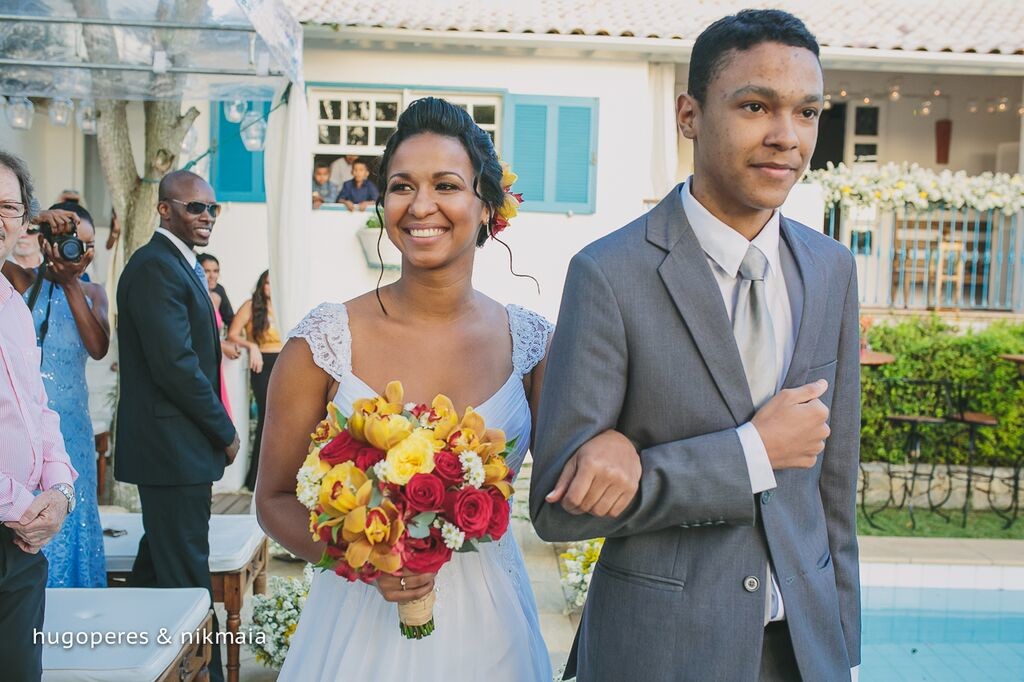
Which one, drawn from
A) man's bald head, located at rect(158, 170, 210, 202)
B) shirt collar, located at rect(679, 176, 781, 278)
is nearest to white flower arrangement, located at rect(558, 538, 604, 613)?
man's bald head, located at rect(158, 170, 210, 202)

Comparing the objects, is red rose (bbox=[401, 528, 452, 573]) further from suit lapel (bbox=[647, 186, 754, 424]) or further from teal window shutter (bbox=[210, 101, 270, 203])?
teal window shutter (bbox=[210, 101, 270, 203])

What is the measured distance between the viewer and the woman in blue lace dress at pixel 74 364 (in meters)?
4.21

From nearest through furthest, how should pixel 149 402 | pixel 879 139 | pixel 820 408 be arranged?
pixel 820 408 → pixel 149 402 → pixel 879 139

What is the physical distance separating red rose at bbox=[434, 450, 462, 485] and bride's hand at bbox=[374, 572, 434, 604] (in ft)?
0.74

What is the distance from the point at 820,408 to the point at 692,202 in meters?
0.50

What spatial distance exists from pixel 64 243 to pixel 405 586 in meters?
3.03

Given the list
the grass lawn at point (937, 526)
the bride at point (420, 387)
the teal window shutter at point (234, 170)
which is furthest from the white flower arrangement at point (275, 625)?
the teal window shutter at point (234, 170)

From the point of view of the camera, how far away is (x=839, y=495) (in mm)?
1940

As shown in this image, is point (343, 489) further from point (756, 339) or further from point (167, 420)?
point (167, 420)

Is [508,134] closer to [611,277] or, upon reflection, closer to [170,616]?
[170,616]

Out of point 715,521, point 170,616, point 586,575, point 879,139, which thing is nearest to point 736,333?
point 715,521

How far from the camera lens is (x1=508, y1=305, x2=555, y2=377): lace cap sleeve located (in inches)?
107

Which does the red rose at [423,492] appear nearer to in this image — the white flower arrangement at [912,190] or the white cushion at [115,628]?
the white cushion at [115,628]

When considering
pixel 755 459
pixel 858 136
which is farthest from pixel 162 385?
pixel 858 136
